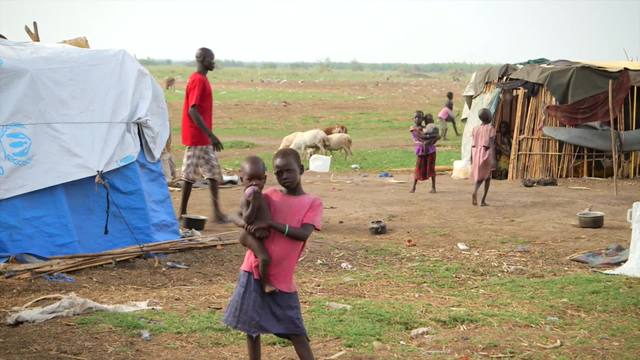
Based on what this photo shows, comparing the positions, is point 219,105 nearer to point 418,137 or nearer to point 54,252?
point 418,137

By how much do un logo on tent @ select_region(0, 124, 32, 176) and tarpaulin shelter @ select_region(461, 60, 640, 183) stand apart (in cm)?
978

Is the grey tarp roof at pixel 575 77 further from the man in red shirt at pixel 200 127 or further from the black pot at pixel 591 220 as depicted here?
the man in red shirt at pixel 200 127

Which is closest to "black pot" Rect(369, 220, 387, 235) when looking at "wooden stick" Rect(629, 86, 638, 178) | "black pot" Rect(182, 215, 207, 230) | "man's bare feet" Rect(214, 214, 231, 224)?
"man's bare feet" Rect(214, 214, 231, 224)

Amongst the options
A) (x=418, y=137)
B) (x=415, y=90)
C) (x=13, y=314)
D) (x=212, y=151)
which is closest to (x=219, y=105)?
(x=415, y=90)

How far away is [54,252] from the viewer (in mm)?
7250

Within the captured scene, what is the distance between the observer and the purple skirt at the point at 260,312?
404cm

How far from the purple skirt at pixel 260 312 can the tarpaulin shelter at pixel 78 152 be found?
3.63 m

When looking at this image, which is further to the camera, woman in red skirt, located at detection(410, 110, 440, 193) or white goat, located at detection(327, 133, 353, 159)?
white goat, located at detection(327, 133, 353, 159)

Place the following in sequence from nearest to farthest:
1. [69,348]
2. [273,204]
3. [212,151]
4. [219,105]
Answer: [273,204]
[69,348]
[212,151]
[219,105]

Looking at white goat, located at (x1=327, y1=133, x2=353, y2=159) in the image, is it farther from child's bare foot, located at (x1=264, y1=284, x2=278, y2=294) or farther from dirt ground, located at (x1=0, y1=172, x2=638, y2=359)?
child's bare foot, located at (x1=264, y1=284, x2=278, y2=294)

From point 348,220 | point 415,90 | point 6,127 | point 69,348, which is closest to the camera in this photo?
point 69,348

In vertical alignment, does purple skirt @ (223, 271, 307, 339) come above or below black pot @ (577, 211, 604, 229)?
above

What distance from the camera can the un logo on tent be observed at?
23.6 feet

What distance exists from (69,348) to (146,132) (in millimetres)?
3464
